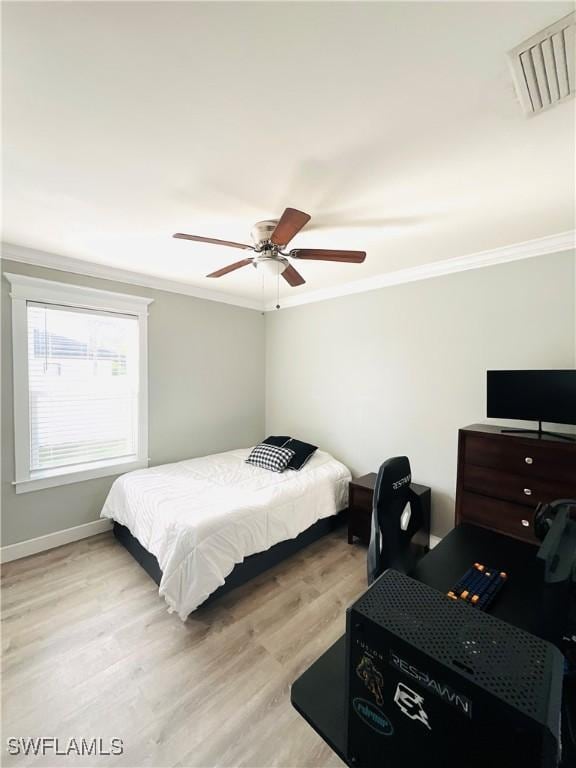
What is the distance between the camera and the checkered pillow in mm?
3158

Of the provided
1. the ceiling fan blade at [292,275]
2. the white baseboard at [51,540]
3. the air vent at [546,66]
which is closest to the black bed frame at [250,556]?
the white baseboard at [51,540]

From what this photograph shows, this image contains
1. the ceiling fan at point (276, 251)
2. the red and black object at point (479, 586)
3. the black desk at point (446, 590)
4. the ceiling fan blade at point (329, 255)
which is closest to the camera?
the black desk at point (446, 590)

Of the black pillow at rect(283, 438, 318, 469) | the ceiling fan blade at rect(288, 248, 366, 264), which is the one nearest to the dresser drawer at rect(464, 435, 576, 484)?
the ceiling fan blade at rect(288, 248, 366, 264)

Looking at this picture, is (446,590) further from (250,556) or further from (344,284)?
(344,284)

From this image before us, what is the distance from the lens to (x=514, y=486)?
6.53 feet

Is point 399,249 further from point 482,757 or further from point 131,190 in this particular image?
point 482,757

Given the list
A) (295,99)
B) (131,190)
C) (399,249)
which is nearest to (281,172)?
(295,99)

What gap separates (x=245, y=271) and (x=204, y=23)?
204cm

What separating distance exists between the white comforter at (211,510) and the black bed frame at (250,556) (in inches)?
4.6

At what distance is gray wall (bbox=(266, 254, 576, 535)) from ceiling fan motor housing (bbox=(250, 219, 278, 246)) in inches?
61.3

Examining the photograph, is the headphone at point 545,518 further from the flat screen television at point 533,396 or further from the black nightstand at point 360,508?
the black nightstand at point 360,508

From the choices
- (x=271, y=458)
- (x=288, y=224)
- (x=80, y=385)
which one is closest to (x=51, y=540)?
(x=80, y=385)

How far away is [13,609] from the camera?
2084 millimetres

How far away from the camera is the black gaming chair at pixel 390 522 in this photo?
59.5 inches
